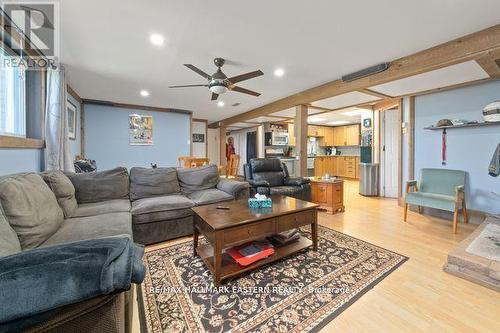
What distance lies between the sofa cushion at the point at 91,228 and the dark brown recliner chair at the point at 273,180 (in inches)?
83.8

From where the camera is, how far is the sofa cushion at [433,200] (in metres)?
2.86

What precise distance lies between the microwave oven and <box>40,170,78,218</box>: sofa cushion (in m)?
6.10

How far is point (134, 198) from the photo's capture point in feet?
9.30

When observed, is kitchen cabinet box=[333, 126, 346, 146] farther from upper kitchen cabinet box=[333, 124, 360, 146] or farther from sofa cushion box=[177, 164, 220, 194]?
sofa cushion box=[177, 164, 220, 194]

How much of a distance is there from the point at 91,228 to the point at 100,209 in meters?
0.59

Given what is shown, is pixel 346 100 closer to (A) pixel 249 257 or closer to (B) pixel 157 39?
(B) pixel 157 39

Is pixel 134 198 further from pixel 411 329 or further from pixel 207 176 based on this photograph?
pixel 411 329

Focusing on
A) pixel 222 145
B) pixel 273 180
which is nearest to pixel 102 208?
pixel 273 180

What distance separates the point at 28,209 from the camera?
1.42 meters

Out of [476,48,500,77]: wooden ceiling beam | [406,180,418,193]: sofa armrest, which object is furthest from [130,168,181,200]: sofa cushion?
[476,48,500,77]: wooden ceiling beam

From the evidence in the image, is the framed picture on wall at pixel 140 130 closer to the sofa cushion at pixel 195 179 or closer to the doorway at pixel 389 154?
the sofa cushion at pixel 195 179

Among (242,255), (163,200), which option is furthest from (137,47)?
(242,255)

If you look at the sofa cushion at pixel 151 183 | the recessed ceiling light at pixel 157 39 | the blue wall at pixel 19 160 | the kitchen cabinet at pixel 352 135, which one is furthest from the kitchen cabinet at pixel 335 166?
the blue wall at pixel 19 160

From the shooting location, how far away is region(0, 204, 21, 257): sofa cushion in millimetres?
1036
